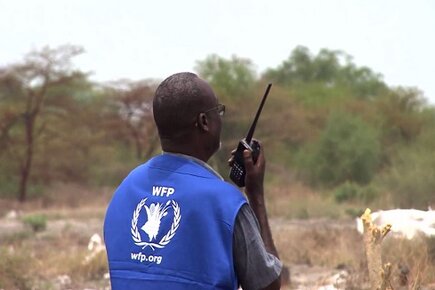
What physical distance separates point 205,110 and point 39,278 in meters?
9.08

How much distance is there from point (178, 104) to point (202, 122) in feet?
0.30

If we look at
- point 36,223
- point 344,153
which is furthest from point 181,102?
point 344,153

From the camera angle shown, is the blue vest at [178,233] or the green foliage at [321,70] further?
the green foliage at [321,70]

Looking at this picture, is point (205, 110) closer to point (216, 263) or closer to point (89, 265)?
point (216, 263)

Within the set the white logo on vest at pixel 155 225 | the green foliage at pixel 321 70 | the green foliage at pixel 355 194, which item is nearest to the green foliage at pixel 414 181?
the green foliage at pixel 355 194

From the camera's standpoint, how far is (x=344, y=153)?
1431 inches

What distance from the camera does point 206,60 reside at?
44.0 meters

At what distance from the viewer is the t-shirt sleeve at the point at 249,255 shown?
299cm

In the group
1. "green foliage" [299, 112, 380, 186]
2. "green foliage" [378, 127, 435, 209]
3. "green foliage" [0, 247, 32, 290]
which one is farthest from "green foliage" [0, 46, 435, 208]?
"green foliage" [0, 247, 32, 290]

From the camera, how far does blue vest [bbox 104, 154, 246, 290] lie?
296 cm

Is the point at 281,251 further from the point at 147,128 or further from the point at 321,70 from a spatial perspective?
the point at 321,70

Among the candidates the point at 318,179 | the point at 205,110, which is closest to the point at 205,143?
the point at 205,110

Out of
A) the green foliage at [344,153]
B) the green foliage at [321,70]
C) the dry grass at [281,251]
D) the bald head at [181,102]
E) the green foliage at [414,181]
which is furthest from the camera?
the green foliage at [321,70]

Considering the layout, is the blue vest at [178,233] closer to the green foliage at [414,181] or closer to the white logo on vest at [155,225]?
the white logo on vest at [155,225]
